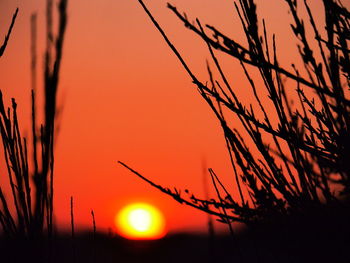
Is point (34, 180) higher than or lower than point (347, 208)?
higher

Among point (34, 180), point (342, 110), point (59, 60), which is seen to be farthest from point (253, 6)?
point (34, 180)

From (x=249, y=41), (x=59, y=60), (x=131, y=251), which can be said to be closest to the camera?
(x=59, y=60)

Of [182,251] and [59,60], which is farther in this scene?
[182,251]

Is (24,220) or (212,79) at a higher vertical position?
(212,79)

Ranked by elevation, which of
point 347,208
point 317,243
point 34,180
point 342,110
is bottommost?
point 317,243

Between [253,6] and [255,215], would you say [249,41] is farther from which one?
[255,215]

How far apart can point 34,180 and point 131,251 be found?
22.9m

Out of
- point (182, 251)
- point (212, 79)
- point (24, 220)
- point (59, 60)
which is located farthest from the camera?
point (182, 251)

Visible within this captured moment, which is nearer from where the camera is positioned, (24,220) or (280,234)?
(24,220)

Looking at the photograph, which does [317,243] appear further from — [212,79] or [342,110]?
[212,79]

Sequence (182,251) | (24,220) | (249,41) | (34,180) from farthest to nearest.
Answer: (182,251), (249,41), (24,220), (34,180)

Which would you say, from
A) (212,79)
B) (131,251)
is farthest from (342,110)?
(131,251)

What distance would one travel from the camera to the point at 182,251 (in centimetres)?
2784

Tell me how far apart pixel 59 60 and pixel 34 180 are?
0.32 meters
